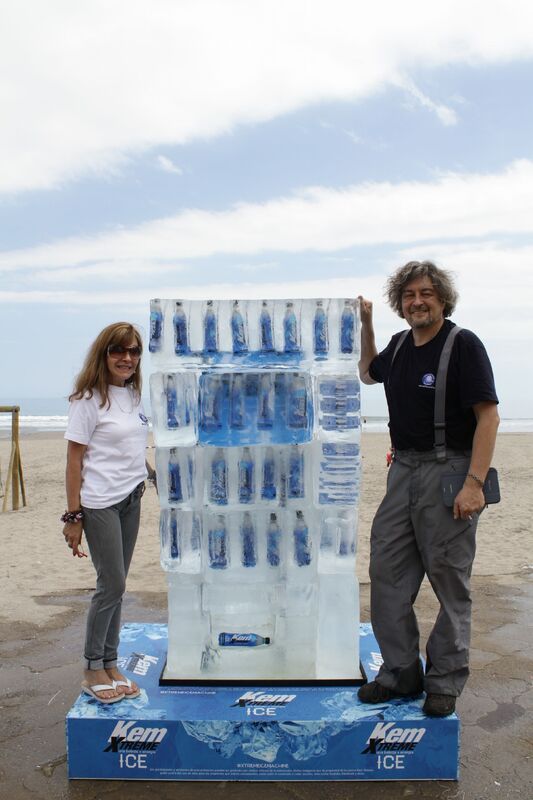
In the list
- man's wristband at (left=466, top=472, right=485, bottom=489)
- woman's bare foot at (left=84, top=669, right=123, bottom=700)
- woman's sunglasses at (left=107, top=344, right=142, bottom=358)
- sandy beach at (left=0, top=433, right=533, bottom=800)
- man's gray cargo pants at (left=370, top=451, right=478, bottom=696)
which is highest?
woman's sunglasses at (left=107, top=344, right=142, bottom=358)

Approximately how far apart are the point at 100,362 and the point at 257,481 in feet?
3.75

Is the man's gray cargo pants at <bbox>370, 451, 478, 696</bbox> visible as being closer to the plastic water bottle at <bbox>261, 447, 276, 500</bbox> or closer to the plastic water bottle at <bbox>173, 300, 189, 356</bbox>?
the plastic water bottle at <bbox>261, 447, 276, 500</bbox>

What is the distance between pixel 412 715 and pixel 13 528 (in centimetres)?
788

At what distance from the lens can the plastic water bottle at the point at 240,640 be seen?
4.26 meters

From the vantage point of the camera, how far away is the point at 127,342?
3.88m

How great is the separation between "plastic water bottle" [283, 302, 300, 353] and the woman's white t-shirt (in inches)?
39.2

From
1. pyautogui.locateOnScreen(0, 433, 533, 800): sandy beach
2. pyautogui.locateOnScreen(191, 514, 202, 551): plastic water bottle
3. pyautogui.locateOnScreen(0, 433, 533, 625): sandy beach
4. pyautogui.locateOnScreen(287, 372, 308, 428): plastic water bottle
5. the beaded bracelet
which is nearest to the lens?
pyautogui.locateOnScreen(0, 433, 533, 800): sandy beach

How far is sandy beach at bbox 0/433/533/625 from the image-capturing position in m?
6.93

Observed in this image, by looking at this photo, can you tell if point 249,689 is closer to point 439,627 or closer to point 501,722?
point 439,627

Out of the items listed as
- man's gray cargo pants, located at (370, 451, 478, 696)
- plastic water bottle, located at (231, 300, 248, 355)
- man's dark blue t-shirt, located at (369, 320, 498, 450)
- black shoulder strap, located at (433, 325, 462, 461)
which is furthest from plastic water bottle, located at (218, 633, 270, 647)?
plastic water bottle, located at (231, 300, 248, 355)

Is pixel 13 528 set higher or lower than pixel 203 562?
lower

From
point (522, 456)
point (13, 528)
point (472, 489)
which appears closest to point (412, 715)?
point (472, 489)

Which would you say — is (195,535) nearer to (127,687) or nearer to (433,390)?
(127,687)

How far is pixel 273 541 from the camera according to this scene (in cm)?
425
